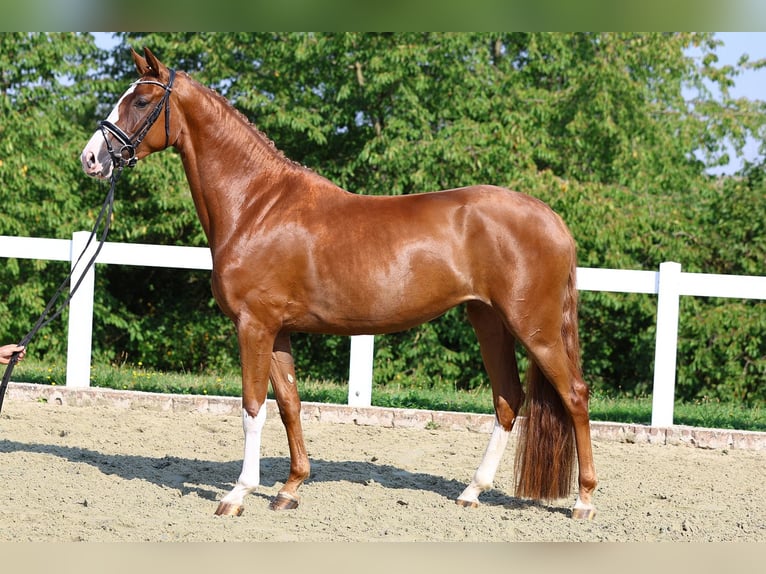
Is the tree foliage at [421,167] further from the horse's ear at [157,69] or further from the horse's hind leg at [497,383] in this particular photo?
the horse's ear at [157,69]

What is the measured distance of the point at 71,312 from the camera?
7.72 meters

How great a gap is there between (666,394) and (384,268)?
3468 mm

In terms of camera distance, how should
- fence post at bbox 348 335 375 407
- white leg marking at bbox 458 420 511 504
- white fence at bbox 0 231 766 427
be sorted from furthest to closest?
fence post at bbox 348 335 375 407 → white fence at bbox 0 231 766 427 → white leg marking at bbox 458 420 511 504

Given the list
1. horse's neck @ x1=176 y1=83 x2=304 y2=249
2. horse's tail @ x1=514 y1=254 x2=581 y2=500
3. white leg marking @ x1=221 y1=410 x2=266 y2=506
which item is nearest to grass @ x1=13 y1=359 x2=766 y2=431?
horse's tail @ x1=514 y1=254 x2=581 y2=500

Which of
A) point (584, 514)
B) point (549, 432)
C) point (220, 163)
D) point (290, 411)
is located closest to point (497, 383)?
point (549, 432)

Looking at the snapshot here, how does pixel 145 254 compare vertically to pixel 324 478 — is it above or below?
above

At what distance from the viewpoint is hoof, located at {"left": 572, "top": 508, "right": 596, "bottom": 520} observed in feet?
15.0

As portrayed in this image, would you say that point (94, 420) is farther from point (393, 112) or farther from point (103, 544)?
point (393, 112)

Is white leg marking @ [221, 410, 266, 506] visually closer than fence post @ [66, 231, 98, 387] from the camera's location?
Yes

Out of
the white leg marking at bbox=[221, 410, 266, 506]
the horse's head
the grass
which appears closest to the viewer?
the horse's head

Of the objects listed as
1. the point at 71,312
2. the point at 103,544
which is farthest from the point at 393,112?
the point at 103,544

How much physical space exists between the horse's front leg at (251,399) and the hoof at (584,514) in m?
1.74

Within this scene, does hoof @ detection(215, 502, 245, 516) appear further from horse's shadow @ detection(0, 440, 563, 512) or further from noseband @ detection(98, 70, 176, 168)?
noseband @ detection(98, 70, 176, 168)

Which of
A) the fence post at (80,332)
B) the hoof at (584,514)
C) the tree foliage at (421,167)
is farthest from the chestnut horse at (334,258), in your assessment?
the tree foliage at (421,167)
